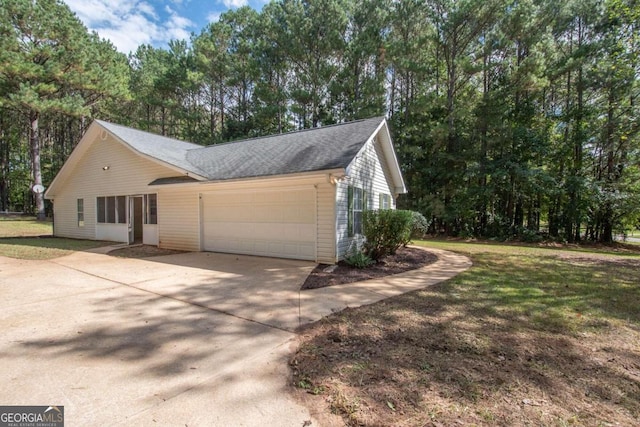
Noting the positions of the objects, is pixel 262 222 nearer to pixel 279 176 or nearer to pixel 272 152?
pixel 279 176

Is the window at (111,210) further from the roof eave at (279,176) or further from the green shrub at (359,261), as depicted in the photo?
the green shrub at (359,261)

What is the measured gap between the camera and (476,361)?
3012mm

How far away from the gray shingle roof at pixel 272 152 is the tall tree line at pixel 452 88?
967cm

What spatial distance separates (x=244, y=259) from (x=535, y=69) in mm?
17979

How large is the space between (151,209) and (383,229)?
9.36m

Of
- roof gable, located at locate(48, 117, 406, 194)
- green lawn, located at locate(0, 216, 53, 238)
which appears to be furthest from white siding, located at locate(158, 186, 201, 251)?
green lawn, located at locate(0, 216, 53, 238)

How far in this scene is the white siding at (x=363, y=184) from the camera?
26.7ft

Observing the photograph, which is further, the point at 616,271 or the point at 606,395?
the point at 616,271

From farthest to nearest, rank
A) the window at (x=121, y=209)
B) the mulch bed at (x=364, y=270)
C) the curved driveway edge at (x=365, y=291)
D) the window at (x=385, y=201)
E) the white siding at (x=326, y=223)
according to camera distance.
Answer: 1. the window at (x=121, y=209)
2. the window at (x=385, y=201)
3. the white siding at (x=326, y=223)
4. the mulch bed at (x=364, y=270)
5. the curved driveway edge at (x=365, y=291)

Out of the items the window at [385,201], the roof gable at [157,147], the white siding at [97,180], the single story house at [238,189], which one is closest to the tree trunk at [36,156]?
the white siding at [97,180]

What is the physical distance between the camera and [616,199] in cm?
1466

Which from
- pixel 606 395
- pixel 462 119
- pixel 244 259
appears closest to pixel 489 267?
pixel 606 395

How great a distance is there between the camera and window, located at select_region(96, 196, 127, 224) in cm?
1266

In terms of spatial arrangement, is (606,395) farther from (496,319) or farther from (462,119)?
(462,119)
